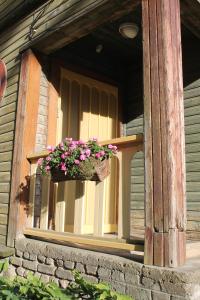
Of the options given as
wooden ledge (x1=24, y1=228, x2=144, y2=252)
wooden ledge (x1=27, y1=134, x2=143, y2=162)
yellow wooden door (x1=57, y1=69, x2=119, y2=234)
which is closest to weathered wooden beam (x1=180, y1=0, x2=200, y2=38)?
wooden ledge (x1=27, y1=134, x2=143, y2=162)

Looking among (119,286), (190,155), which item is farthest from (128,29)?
(119,286)

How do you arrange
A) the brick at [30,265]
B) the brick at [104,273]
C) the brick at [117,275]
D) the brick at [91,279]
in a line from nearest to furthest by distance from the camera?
the brick at [117,275] < the brick at [104,273] < the brick at [91,279] < the brick at [30,265]

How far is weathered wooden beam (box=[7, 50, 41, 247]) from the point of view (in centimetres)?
474

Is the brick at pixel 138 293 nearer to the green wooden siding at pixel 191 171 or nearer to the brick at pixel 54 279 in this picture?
the brick at pixel 54 279

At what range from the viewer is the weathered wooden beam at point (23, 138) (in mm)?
4742

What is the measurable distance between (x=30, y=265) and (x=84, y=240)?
0.96 meters

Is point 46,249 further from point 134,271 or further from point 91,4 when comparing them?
point 91,4

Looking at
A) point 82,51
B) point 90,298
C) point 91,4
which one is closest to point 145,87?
point 91,4

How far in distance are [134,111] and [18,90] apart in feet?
6.33

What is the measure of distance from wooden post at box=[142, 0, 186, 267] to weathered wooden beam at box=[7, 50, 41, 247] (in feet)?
6.35

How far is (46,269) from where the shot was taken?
13.6 feet

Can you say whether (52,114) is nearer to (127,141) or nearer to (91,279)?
(127,141)

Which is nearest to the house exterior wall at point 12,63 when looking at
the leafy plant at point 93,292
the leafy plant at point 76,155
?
the leafy plant at point 76,155

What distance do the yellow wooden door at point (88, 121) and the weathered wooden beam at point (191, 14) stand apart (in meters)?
1.83
